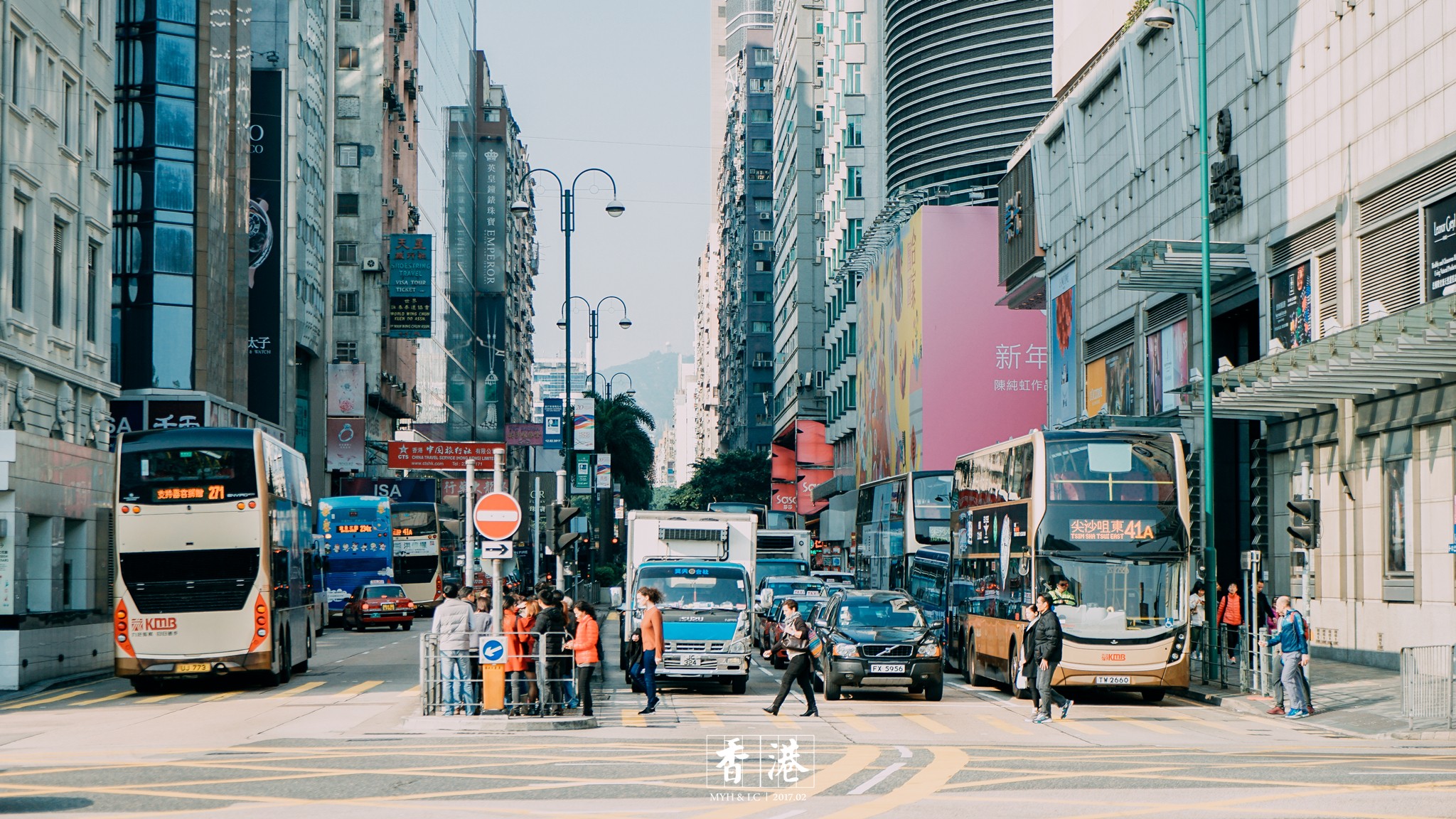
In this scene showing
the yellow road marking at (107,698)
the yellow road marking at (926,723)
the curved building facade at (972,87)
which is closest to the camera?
the yellow road marking at (926,723)

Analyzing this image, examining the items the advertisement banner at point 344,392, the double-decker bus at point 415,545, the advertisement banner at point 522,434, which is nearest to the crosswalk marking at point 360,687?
the double-decker bus at point 415,545

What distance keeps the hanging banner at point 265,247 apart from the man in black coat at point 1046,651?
162 ft

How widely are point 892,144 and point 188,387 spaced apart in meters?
39.9

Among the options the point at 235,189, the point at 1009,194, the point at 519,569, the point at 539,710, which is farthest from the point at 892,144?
the point at 539,710

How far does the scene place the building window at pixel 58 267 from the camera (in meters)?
37.4

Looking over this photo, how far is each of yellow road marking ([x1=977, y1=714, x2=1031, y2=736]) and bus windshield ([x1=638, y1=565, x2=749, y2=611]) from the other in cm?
489

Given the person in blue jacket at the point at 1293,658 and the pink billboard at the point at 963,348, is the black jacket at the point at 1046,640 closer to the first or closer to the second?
the person in blue jacket at the point at 1293,658

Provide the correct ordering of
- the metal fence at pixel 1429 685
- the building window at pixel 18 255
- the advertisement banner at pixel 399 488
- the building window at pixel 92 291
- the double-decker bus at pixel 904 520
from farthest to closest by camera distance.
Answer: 1. the advertisement banner at pixel 399 488
2. the double-decker bus at pixel 904 520
3. the building window at pixel 92 291
4. the building window at pixel 18 255
5. the metal fence at pixel 1429 685

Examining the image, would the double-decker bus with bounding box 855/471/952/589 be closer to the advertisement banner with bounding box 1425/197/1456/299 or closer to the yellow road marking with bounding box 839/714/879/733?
the advertisement banner with bounding box 1425/197/1456/299

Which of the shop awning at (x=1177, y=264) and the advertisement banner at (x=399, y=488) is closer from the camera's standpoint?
the shop awning at (x=1177, y=264)

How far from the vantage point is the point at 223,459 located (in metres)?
26.4

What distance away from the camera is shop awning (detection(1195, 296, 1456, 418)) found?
79.1ft

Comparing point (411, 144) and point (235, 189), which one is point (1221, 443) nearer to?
point (235, 189)

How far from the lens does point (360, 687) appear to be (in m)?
27.7
